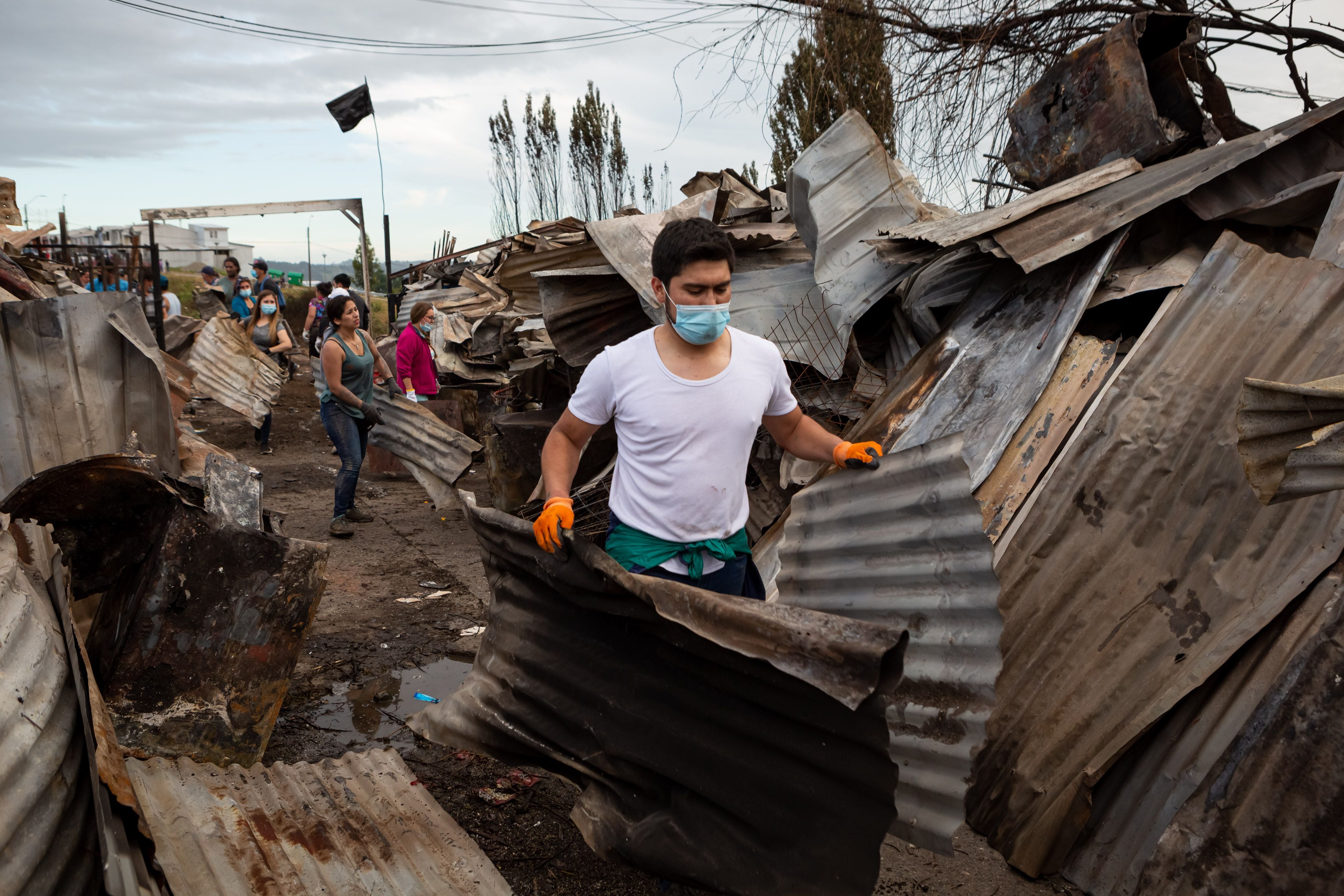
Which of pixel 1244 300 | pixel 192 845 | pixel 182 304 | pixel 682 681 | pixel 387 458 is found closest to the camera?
pixel 682 681

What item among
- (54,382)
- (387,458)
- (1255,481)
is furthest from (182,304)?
(1255,481)

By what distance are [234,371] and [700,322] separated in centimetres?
957

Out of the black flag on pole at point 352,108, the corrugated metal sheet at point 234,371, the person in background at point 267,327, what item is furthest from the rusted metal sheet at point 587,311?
the black flag on pole at point 352,108

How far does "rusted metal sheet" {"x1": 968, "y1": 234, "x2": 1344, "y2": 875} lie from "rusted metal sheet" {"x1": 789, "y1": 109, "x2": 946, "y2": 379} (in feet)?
5.04

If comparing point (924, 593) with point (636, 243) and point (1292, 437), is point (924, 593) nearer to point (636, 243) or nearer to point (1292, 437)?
point (1292, 437)

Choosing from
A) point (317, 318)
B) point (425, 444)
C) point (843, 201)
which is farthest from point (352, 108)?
point (843, 201)

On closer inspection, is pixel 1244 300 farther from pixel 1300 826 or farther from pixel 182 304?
pixel 182 304

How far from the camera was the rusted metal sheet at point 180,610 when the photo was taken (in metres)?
2.77

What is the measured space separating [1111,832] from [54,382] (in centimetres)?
378

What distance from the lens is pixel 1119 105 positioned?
4047 mm

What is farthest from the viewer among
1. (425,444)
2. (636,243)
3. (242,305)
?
(242,305)

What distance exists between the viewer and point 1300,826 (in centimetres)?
218

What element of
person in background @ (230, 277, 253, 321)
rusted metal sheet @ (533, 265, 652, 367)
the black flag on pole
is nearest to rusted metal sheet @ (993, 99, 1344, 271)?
rusted metal sheet @ (533, 265, 652, 367)

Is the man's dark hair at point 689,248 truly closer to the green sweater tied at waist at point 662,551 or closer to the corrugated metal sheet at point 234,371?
the green sweater tied at waist at point 662,551
